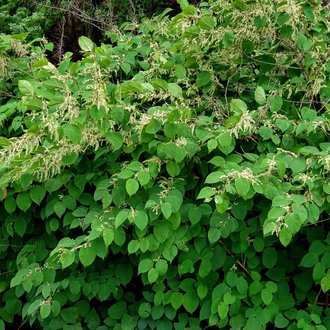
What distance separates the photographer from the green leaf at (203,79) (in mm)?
2549

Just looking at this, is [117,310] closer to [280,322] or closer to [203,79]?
[280,322]

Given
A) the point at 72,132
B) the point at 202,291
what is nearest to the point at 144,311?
the point at 202,291

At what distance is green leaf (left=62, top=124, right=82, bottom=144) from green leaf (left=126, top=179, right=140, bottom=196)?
25cm

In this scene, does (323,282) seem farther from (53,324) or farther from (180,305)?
(53,324)

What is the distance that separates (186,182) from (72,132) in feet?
1.91

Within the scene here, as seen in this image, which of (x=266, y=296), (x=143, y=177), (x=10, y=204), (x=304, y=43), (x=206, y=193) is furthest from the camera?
(x=10, y=204)

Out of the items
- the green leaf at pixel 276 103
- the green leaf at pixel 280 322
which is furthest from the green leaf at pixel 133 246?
the green leaf at pixel 276 103

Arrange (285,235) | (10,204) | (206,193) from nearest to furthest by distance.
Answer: (285,235)
(206,193)
(10,204)

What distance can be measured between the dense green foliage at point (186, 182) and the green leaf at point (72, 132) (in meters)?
0.01

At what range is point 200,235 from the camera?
2299mm

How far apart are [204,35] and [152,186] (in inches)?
30.0

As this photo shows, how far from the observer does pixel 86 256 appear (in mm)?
2178

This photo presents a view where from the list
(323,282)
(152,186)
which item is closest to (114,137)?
(152,186)

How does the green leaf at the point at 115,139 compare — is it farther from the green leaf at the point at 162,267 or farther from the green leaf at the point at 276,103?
the green leaf at the point at 276,103
